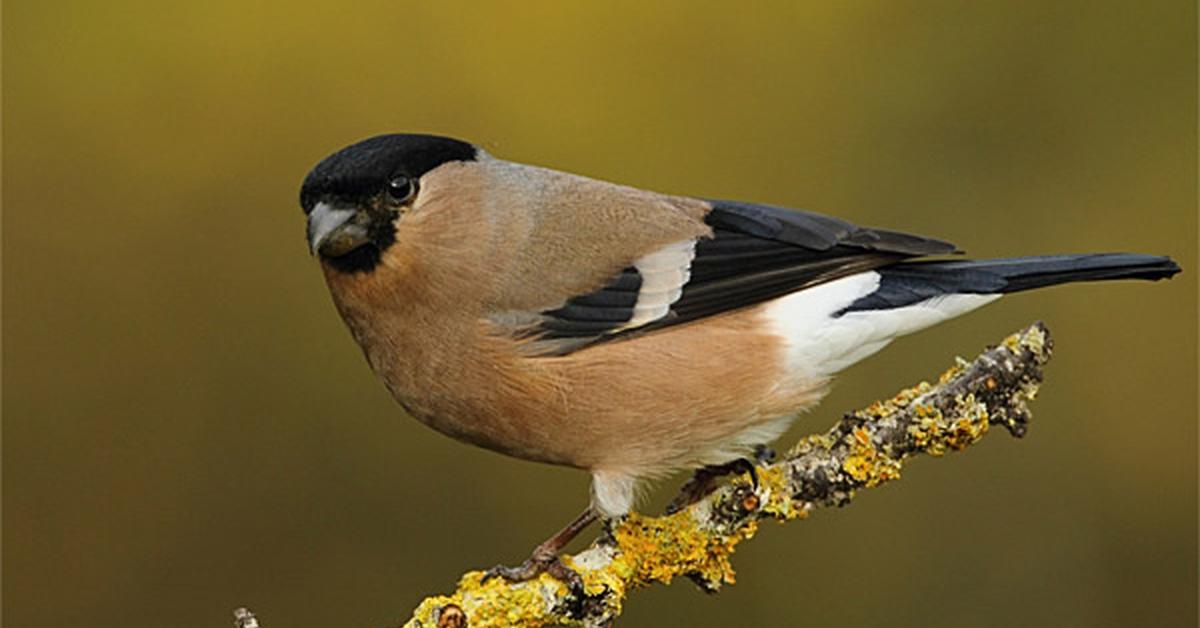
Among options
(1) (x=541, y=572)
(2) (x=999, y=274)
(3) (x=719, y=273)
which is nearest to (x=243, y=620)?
(1) (x=541, y=572)

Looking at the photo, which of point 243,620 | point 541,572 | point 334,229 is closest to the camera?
point 243,620

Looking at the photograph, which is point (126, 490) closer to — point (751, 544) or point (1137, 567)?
point (751, 544)

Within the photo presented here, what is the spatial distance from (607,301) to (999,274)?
999 millimetres

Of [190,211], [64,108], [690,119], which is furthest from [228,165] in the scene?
[690,119]

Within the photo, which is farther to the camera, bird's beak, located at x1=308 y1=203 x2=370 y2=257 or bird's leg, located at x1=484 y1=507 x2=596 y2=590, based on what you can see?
bird's beak, located at x1=308 y1=203 x2=370 y2=257

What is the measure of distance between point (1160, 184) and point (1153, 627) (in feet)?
5.18

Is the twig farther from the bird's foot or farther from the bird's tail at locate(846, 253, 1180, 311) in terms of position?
the bird's tail at locate(846, 253, 1180, 311)

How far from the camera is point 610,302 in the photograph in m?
4.30

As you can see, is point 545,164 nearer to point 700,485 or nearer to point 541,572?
point 700,485

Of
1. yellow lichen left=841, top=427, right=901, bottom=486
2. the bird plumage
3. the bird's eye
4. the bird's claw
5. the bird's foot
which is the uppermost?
the bird's eye

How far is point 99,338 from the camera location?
5883mm

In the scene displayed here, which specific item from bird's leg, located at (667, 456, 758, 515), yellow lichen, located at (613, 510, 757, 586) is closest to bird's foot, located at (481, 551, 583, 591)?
yellow lichen, located at (613, 510, 757, 586)

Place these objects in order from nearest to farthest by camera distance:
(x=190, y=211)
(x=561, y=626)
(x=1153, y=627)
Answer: (x=561, y=626), (x=1153, y=627), (x=190, y=211)

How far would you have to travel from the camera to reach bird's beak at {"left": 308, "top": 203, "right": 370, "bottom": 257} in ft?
13.5
